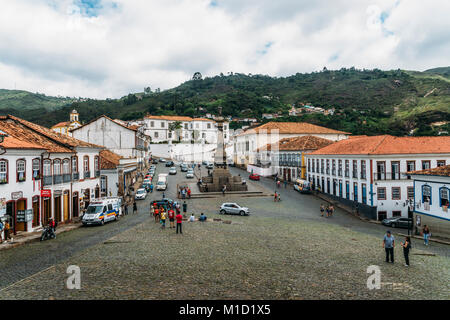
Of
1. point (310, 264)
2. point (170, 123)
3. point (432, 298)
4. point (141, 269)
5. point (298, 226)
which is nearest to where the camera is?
point (432, 298)

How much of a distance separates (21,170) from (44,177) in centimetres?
221

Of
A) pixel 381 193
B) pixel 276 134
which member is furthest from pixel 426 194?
pixel 276 134

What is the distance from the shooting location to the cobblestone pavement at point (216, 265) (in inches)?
347

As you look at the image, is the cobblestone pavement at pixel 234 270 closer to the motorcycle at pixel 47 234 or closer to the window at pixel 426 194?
the motorcycle at pixel 47 234

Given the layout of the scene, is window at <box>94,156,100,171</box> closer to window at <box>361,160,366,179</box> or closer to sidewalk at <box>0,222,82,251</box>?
sidewalk at <box>0,222,82,251</box>

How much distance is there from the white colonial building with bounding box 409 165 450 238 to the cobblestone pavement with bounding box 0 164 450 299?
10.8ft

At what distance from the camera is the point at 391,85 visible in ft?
497

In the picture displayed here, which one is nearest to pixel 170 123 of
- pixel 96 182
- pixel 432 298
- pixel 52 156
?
pixel 96 182

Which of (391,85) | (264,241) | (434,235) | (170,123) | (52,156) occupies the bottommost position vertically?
(434,235)

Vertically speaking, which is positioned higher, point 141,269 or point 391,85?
point 391,85

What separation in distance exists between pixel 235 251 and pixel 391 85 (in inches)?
6550

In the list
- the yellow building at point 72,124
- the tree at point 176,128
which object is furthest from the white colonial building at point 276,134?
the yellow building at point 72,124

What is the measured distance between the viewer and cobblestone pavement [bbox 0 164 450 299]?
8812 mm
